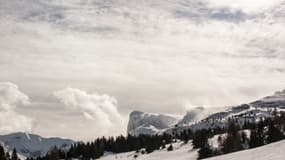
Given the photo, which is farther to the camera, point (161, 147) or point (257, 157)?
point (161, 147)

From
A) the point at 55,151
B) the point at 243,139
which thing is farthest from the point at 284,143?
the point at 55,151

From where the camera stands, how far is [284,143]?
42.3 meters

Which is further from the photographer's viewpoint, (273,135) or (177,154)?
(177,154)

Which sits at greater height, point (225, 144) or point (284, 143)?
point (225, 144)

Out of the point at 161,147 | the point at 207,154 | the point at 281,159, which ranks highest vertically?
the point at 161,147

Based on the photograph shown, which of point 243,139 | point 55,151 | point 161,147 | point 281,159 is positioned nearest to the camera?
point 281,159

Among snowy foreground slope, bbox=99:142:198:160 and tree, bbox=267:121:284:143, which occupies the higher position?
snowy foreground slope, bbox=99:142:198:160

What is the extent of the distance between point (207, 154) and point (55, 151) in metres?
103

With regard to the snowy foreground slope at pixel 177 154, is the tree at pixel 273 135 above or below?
below

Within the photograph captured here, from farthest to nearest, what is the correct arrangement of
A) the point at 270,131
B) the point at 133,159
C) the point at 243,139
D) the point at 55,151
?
1. the point at 55,151
2. the point at 133,159
3. the point at 243,139
4. the point at 270,131

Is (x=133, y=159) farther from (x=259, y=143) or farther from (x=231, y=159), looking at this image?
(x=231, y=159)

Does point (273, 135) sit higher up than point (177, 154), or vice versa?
point (177, 154)

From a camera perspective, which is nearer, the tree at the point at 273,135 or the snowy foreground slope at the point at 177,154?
the tree at the point at 273,135

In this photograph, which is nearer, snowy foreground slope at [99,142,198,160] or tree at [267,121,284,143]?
tree at [267,121,284,143]
